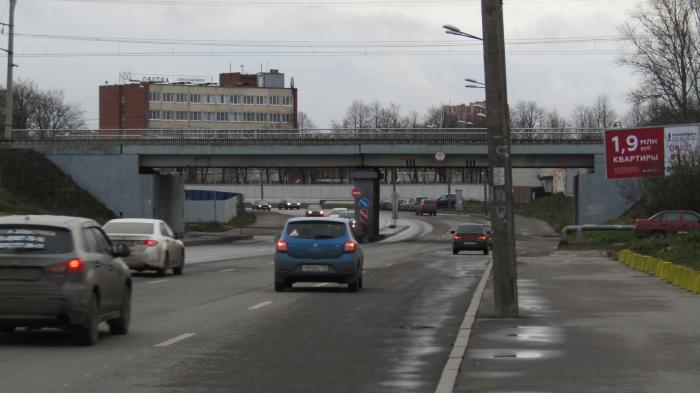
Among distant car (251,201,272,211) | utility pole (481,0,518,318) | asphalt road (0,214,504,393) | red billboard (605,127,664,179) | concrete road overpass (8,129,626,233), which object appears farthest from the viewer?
distant car (251,201,272,211)

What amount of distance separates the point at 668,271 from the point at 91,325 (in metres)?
17.8

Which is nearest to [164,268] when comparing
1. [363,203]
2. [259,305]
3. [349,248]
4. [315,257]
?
[315,257]

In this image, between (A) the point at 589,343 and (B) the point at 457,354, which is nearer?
(B) the point at 457,354

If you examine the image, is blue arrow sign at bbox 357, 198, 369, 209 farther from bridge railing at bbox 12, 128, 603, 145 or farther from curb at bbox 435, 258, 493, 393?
curb at bbox 435, 258, 493, 393

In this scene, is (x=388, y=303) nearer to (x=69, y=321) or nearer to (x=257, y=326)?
(x=257, y=326)

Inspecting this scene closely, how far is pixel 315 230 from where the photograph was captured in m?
23.9

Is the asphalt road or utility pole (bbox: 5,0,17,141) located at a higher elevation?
utility pole (bbox: 5,0,17,141)

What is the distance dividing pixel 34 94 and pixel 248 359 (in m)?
132

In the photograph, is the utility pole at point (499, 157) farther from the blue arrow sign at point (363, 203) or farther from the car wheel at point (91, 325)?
the blue arrow sign at point (363, 203)

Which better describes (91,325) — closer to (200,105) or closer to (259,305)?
(259,305)

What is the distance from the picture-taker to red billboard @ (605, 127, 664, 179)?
187 ft

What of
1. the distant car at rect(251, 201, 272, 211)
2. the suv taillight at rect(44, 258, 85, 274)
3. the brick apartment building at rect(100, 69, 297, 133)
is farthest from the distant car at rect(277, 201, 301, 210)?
the suv taillight at rect(44, 258, 85, 274)

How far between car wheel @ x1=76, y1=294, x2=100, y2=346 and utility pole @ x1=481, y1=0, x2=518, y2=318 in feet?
20.8

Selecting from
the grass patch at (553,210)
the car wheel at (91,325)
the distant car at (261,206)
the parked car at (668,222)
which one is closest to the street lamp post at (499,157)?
the car wheel at (91,325)
